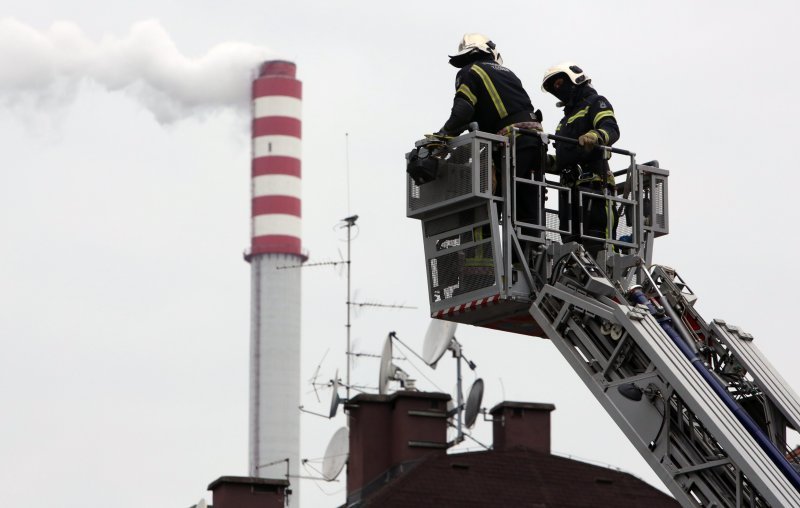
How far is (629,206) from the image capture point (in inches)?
739

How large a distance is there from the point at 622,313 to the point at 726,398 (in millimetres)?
1017

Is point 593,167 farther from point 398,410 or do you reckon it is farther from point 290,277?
point 290,277

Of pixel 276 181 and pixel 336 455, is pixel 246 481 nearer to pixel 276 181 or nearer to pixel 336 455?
pixel 336 455

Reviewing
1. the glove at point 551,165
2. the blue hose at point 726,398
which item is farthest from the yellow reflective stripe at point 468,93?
the blue hose at point 726,398

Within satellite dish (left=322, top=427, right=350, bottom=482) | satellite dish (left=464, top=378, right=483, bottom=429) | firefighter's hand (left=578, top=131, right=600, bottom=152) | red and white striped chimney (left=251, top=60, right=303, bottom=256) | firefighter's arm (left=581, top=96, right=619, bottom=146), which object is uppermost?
red and white striped chimney (left=251, top=60, right=303, bottom=256)

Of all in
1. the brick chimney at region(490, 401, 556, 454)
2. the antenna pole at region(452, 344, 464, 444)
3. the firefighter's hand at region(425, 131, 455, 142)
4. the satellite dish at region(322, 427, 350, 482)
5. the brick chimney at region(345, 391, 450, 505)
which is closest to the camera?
the firefighter's hand at region(425, 131, 455, 142)

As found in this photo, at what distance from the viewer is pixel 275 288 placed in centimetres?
10419

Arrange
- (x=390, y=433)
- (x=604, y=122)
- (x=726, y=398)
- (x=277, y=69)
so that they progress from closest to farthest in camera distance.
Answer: (x=726, y=398), (x=604, y=122), (x=390, y=433), (x=277, y=69)

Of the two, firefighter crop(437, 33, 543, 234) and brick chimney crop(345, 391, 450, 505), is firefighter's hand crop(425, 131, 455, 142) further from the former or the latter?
brick chimney crop(345, 391, 450, 505)

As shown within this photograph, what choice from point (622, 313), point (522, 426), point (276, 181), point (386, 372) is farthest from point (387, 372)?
point (276, 181)

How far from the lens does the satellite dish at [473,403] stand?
1294 inches

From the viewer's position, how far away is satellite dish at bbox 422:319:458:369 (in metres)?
32.8

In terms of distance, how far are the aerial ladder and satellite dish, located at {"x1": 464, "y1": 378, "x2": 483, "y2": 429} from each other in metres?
14.2

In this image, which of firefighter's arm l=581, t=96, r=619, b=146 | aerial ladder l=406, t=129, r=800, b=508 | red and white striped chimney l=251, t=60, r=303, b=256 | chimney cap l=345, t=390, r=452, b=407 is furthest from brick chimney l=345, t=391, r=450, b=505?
red and white striped chimney l=251, t=60, r=303, b=256
